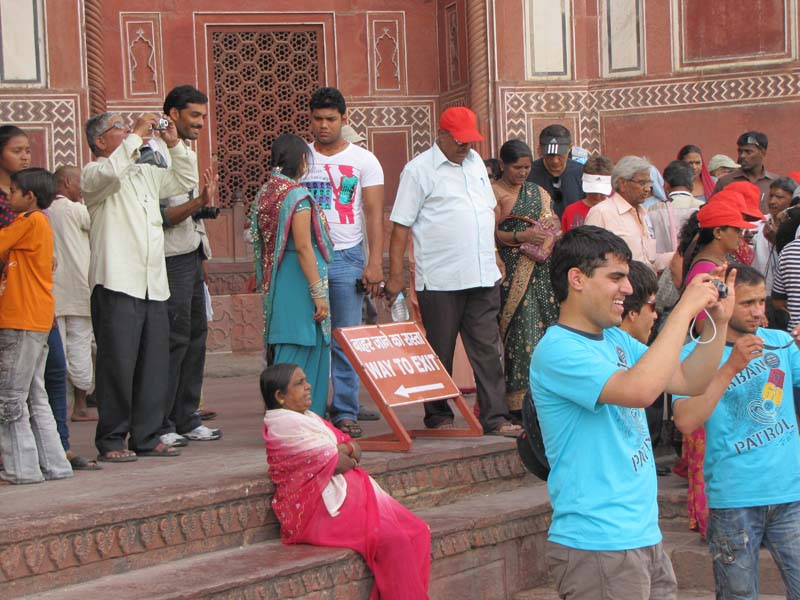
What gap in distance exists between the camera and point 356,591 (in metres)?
5.13

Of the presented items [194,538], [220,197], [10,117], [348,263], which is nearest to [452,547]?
[194,538]

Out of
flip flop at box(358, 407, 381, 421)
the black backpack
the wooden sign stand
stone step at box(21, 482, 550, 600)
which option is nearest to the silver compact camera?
the black backpack

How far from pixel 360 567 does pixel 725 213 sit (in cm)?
214

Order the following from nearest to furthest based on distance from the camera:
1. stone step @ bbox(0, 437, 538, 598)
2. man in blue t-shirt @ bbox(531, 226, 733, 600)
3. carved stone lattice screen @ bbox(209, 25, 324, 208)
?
man in blue t-shirt @ bbox(531, 226, 733, 600) < stone step @ bbox(0, 437, 538, 598) < carved stone lattice screen @ bbox(209, 25, 324, 208)

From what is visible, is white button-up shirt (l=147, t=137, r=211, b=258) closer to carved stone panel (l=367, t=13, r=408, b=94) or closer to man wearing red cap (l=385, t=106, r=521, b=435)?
man wearing red cap (l=385, t=106, r=521, b=435)

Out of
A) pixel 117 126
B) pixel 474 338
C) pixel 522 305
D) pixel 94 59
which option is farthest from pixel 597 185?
pixel 94 59

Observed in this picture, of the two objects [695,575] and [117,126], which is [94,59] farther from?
[695,575]

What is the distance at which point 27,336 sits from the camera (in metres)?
5.60

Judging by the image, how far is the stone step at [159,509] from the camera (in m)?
4.67

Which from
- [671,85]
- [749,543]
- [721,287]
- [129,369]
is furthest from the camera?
[671,85]

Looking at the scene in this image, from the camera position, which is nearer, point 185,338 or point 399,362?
point 399,362

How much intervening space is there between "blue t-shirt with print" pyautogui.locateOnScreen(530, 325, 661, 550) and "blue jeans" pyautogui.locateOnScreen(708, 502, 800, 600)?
73cm

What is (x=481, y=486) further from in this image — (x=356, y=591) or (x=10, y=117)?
(x=10, y=117)

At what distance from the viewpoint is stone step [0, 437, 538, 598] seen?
4.67 metres
